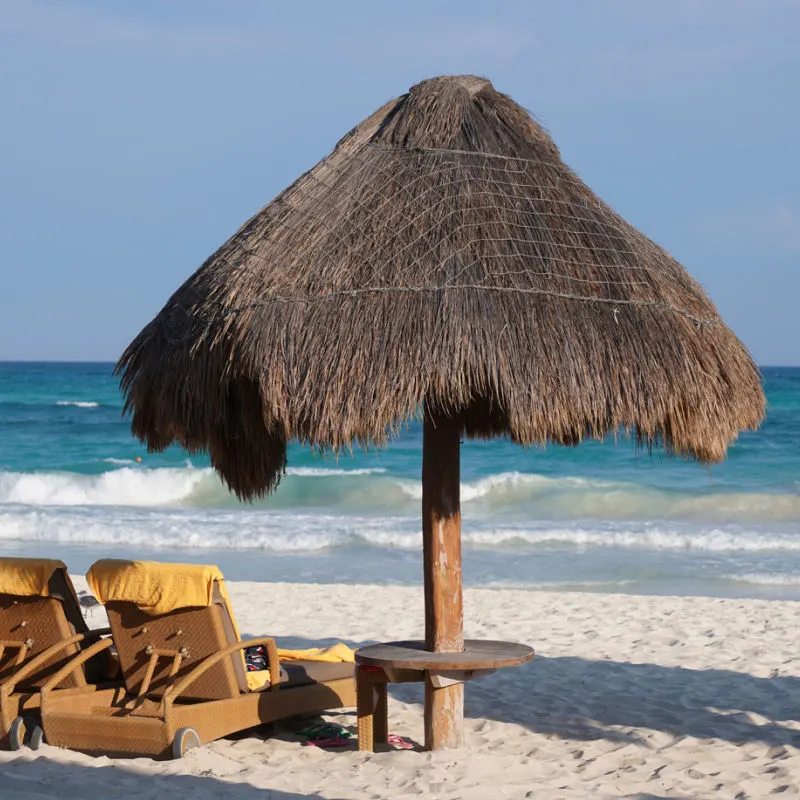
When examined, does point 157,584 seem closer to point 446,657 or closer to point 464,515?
point 446,657

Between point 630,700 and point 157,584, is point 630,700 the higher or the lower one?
the lower one

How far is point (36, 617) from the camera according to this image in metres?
4.72

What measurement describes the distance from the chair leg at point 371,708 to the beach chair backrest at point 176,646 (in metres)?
0.50

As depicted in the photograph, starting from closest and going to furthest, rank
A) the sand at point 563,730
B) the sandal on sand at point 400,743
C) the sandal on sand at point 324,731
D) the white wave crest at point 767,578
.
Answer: the sand at point 563,730 → the sandal on sand at point 400,743 → the sandal on sand at point 324,731 → the white wave crest at point 767,578

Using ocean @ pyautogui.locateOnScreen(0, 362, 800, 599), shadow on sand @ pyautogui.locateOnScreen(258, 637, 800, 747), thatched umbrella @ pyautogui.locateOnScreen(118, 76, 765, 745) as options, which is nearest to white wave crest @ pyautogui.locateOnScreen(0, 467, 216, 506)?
ocean @ pyautogui.locateOnScreen(0, 362, 800, 599)

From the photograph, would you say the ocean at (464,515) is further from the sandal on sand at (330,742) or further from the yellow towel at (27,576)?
the yellow towel at (27,576)

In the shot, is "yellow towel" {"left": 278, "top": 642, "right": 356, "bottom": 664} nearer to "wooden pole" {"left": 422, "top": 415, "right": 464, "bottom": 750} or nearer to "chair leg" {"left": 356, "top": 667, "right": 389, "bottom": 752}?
"chair leg" {"left": 356, "top": 667, "right": 389, "bottom": 752}

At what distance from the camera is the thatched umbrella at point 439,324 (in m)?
3.95

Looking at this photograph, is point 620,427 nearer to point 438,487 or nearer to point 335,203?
point 438,487

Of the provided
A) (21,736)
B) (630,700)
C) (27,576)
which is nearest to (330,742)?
(21,736)

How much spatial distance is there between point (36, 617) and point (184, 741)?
900 millimetres

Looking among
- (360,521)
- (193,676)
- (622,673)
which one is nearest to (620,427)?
(193,676)

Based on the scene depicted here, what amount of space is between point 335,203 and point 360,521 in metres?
11.9

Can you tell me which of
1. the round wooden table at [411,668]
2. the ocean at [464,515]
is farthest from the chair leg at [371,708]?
the ocean at [464,515]
